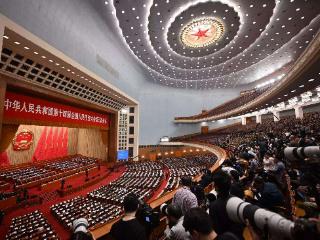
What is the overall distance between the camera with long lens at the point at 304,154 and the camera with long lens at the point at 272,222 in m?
1.15

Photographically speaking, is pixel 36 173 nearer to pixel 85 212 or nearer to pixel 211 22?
pixel 85 212

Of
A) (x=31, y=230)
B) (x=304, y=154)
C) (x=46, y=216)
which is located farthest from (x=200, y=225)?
(x=46, y=216)

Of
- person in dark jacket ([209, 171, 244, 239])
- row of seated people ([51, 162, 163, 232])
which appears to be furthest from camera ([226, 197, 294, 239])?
row of seated people ([51, 162, 163, 232])

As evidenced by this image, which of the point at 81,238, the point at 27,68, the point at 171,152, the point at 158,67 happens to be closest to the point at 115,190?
the point at 27,68

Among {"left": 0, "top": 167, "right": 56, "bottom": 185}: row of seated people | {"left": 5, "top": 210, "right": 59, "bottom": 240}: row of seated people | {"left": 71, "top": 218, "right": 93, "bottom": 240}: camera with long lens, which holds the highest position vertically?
{"left": 71, "top": 218, "right": 93, "bottom": 240}: camera with long lens

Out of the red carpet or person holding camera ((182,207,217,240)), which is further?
the red carpet

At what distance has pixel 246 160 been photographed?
14.1 feet

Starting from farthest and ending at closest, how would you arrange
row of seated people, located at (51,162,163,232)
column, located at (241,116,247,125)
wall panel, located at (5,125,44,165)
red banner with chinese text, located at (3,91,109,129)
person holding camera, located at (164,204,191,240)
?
column, located at (241,116,247,125)
wall panel, located at (5,125,44,165)
red banner with chinese text, located at (3,91,109,129)
row of seated people, located at (51,162,163,232)
person holding camera, located at (164,204,191,240)

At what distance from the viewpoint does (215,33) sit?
49.3 feet

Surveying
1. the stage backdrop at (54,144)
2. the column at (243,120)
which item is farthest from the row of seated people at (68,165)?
the column at (243,120)

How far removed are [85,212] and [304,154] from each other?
6421mm

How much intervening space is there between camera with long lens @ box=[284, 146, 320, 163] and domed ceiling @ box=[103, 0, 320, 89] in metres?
11.4

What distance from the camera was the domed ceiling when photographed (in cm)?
1162

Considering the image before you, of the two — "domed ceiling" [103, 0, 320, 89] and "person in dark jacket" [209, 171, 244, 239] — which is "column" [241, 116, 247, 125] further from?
"person in dark jacket" [209, 171, 244, 239]
